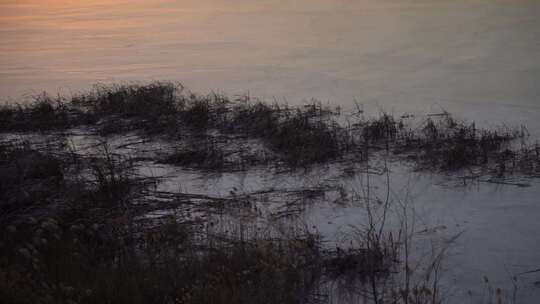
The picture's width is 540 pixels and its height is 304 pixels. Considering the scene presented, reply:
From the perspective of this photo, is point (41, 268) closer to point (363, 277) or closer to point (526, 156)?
point (363, 277)

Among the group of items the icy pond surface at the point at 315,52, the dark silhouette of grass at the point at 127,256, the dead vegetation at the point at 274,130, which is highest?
the icy pond surface at the point at 315,52

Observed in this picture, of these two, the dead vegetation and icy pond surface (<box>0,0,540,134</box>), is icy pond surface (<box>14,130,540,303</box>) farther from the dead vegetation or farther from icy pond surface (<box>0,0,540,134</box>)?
icy pond surface (<box>0,0,540,134</box>)

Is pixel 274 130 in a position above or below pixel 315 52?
below

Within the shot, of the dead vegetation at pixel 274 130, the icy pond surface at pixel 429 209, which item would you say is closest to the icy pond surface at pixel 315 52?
the dead vegetation at pixel 274 130

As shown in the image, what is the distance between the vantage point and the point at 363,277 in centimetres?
355

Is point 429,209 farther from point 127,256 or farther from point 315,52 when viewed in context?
point 315,52

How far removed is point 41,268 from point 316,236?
5.56 ft

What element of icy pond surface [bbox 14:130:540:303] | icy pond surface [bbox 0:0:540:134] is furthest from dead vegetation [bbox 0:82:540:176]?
icy pond surface [bbox 0:0:540:134]

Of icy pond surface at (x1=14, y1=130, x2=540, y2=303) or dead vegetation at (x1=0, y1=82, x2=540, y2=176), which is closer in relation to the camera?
icy pond surface at (x1=14, y1=130, x2=540, y2=303)

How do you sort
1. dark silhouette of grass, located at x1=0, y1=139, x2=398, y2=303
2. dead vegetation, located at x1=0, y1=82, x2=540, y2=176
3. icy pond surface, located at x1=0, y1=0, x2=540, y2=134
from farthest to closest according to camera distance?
1. icy pond surface, located at x1=0, y1=0, x2=540, y2=134
2. dead vegetation, located at x1=0, y1=82, x2=540, y2=176
3. dark silhouette of grass, located at x1=0, y1=139, x2=398, y2=303

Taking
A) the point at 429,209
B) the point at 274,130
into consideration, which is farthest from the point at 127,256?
the point at 274,130

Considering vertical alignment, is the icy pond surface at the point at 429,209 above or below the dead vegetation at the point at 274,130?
below

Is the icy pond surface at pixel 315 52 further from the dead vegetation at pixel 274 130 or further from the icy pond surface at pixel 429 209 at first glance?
the icy pond surface at pixel 429 209

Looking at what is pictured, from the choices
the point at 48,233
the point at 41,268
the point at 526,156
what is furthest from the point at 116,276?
the point at 526,156
